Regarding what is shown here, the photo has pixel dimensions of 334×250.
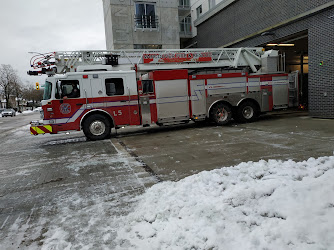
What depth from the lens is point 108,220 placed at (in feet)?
10.6

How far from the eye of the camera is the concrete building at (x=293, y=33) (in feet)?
37.3

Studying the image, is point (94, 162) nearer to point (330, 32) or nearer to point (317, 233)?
point (317, 233)

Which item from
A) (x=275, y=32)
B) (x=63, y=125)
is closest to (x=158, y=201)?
(x=63, y=125)

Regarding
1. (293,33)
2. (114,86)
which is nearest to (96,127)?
(114,86)

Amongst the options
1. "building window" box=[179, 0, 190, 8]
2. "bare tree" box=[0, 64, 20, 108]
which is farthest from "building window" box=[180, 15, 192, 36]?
"bare tree" box=[0, 64, 20, 108]

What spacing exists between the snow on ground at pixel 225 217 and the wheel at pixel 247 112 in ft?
27.3

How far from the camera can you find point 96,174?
5.28 m

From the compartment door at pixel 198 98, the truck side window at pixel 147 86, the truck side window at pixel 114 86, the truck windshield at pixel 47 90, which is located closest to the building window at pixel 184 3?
the compartment door at pixel 198 98

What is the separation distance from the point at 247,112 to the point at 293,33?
495 cm

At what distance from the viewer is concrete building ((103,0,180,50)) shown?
811 inches

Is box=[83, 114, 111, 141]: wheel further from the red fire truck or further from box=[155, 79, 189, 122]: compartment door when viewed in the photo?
box=[155, 79, 189, 122]: compartment door

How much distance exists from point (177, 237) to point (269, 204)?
1109 millimetres

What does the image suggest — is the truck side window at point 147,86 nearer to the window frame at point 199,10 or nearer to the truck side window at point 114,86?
the truck side window at point 114,86

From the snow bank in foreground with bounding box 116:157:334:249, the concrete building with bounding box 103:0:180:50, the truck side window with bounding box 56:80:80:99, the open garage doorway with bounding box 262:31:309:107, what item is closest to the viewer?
the snow bank in foreground with bounding box 116:157:334:249
